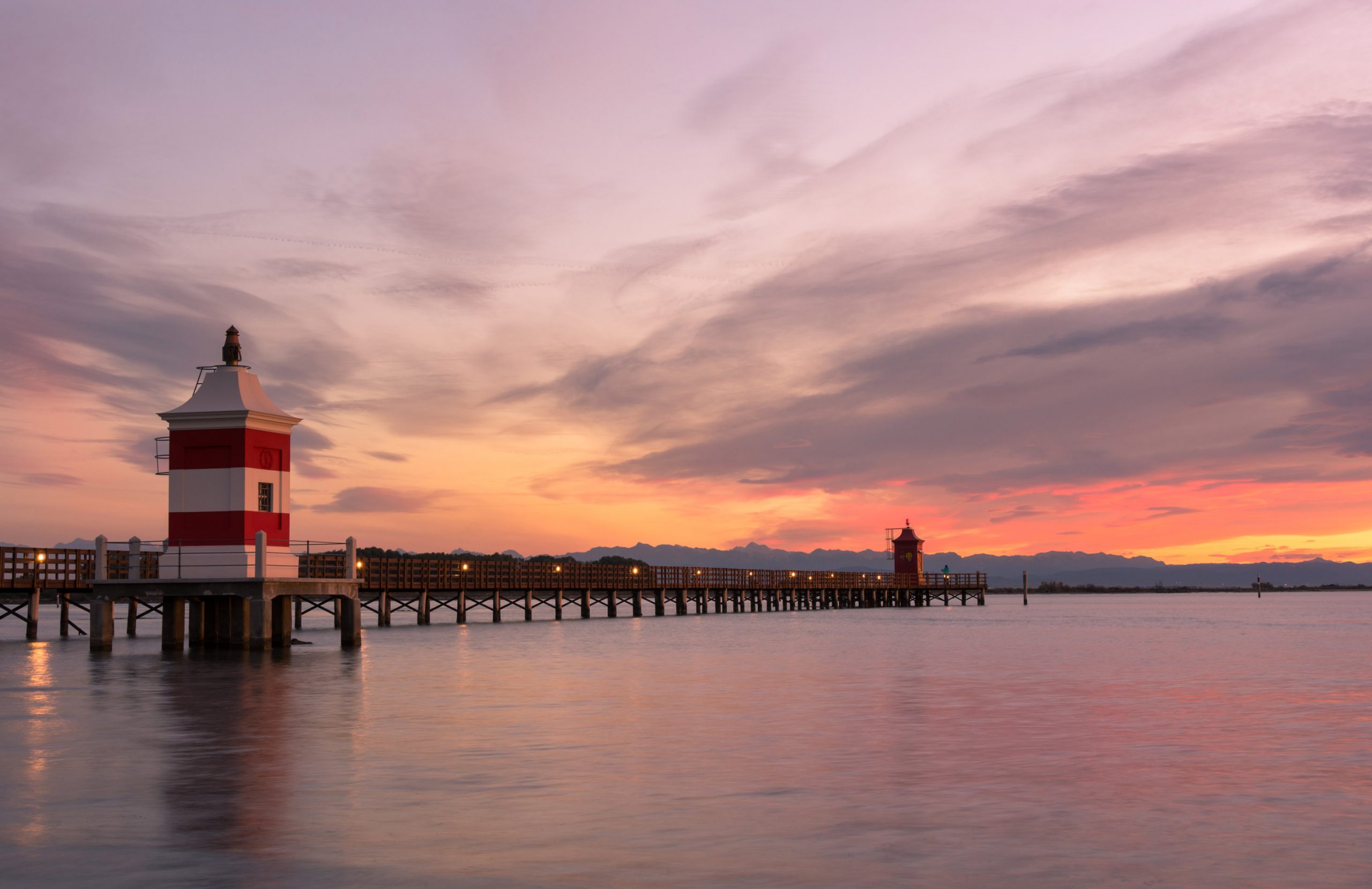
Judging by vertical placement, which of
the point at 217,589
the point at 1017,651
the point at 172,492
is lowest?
the point at 1017,651

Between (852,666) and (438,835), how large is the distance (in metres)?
25.5

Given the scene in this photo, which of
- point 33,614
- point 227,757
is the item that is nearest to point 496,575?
point 33,614

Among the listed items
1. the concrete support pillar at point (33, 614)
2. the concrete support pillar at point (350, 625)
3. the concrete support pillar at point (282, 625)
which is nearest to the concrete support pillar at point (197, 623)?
the concrete support pillar at point (282, 625)

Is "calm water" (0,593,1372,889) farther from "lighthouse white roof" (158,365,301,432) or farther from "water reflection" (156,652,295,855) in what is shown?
"lighthouse white roof" (158,365,301,432)

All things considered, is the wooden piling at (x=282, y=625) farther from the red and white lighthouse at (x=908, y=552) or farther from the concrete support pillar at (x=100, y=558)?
A: the red and white lighthouse at (x=908, y=552)

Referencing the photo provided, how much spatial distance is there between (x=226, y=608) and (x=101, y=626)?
4.24 meters

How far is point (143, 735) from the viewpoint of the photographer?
18656mm

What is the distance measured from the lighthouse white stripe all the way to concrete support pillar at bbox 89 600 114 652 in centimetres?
616

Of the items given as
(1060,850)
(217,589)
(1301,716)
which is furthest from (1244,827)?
(217,589)

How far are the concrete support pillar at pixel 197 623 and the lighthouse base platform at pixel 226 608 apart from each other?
32mm

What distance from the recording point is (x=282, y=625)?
36.7m

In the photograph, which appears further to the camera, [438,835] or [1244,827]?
[1244,827]

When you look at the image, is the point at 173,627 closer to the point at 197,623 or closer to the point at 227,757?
the point at 197,623

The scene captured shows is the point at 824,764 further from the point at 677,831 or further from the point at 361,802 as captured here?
the point at 361,802
